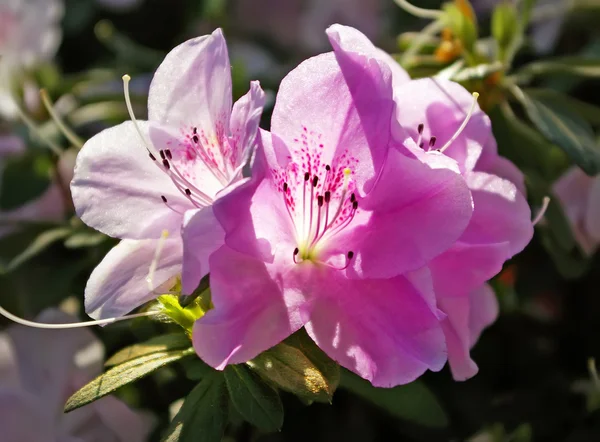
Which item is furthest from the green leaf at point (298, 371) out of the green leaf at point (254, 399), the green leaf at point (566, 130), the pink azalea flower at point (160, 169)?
the green leaf at point (566, 130)

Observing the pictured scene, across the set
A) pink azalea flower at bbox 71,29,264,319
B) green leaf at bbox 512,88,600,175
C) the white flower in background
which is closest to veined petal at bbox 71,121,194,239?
pink azalea flower at bbox 71,29,264,319

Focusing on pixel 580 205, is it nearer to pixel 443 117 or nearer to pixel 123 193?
pixel 443 117

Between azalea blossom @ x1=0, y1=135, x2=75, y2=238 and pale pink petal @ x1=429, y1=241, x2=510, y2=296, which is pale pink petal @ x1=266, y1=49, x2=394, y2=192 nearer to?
A: pale pink petal @ x1=429, y1=241, x2=510, y2=296

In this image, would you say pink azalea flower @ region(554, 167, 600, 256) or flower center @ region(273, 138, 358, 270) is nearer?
flower center @ region(273, 138, 358, 270)

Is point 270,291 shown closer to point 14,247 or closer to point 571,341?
point 14,247

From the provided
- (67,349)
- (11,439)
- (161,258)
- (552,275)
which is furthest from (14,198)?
(552,275)

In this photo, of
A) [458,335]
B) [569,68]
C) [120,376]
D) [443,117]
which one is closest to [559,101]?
[569,68]

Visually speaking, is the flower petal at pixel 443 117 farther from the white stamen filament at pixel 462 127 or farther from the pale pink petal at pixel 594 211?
the pale pink petal at pixel 594 211
